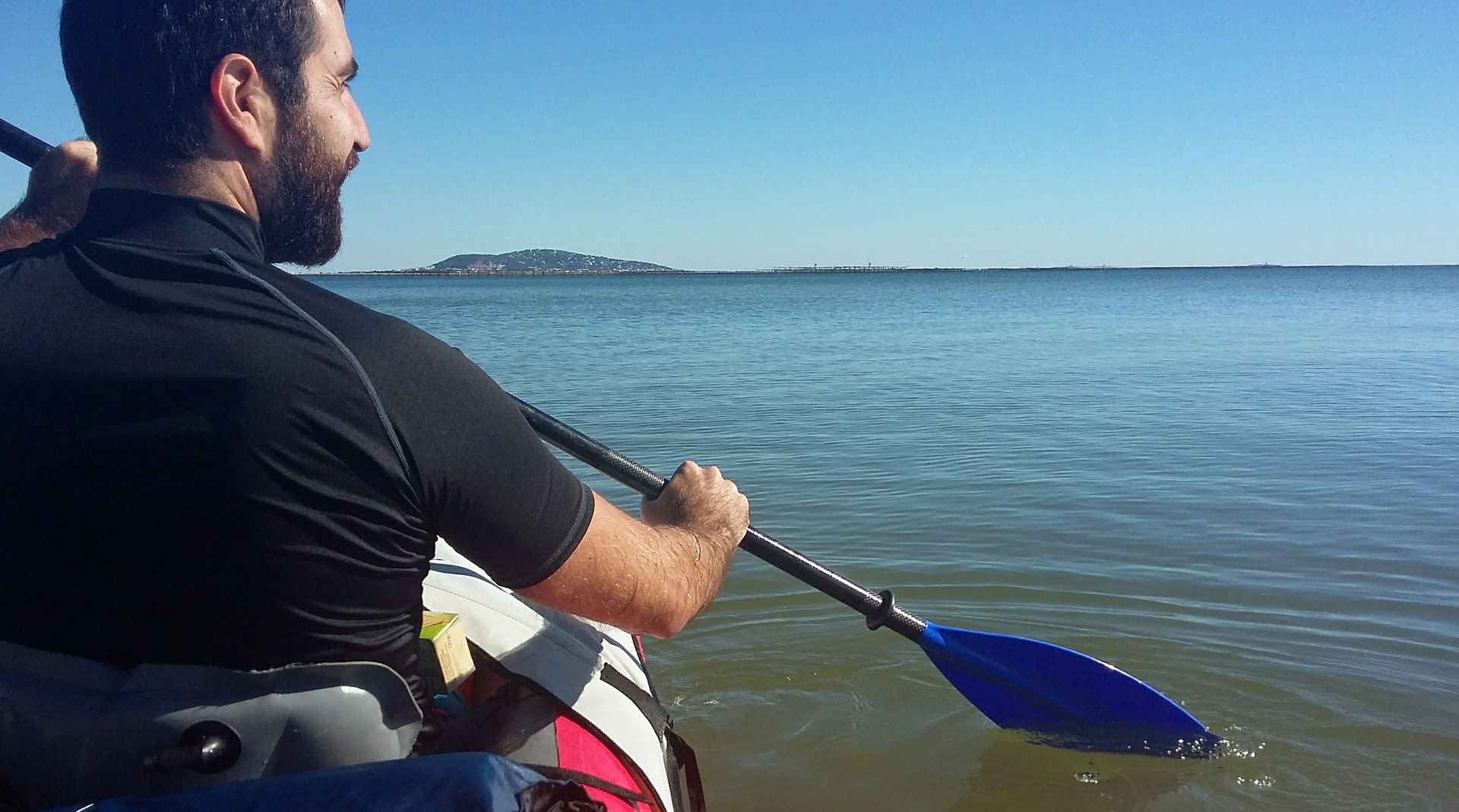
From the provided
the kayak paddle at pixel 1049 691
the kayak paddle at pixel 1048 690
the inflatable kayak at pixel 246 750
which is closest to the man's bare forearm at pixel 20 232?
the kayak paddle at pixel 1049 691

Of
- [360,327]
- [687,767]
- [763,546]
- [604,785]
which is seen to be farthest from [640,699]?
[360,327]

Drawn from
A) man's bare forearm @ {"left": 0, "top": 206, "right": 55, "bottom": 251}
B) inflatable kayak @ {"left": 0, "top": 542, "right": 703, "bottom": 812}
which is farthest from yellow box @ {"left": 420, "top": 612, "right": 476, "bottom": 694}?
man's bare forearm @ {"left": 0, "top": 206, "right": 55, "bottom": 251}

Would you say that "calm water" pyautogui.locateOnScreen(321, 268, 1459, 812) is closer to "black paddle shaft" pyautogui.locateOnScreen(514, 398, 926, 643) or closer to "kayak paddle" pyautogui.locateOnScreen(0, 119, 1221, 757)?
"kayak paddle" pyautogui.locateOnScreen(0, 119, 1221, 757)

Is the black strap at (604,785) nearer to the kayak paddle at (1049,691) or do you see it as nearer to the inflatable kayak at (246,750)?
the inflatable kayak at (246,750)

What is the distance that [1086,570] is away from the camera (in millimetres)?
5914

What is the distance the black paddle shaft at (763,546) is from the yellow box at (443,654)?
76 cm

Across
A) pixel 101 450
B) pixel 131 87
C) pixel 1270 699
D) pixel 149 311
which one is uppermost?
pixel 131 87

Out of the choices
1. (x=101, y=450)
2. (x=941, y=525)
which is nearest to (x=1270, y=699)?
(x=941, y=525)

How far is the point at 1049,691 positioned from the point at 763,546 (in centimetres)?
147

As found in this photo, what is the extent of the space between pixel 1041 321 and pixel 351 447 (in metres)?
31.7

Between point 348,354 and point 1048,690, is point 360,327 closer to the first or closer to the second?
point 348,354

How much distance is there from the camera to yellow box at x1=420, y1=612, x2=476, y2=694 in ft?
6.72

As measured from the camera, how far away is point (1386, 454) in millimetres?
8734

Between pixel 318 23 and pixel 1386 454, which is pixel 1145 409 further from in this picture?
pixel 318 23
